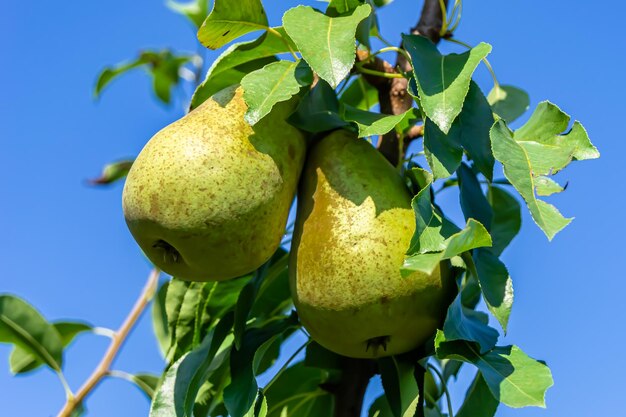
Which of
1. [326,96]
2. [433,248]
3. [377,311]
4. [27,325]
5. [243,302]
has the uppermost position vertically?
[326,96]

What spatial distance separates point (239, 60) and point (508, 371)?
822mm

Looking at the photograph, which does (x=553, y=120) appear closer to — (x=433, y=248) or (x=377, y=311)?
(x=433, y=248)

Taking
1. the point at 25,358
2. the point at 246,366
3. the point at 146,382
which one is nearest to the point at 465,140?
the point at 246,366

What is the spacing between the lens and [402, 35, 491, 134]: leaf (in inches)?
57.8

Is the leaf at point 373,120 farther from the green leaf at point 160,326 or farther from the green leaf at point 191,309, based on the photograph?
the green leaf at point 160,326

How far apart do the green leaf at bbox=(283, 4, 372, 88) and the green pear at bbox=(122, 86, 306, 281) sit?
19cm

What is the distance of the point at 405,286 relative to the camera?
1467 mm

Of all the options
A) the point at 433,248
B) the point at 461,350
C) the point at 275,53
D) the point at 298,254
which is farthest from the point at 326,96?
the point at 461,350

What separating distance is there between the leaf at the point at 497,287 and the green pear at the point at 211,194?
1.24ft

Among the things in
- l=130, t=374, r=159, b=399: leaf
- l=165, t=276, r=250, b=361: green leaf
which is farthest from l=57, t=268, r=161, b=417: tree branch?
l=165, t=276, r=250, b=361: green leaf

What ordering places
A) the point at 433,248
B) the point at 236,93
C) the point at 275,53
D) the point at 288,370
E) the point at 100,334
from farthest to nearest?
the point at 100,334 → the point at 288,370 → the point at 275,53 → the point at 236,93 → the point at 433,248

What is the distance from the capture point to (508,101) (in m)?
2.25

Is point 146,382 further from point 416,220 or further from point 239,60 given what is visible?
point 416,220

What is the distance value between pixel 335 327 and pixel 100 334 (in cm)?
137
